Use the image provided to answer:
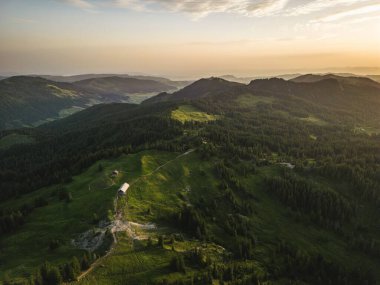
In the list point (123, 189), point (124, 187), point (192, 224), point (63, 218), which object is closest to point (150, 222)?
point (192, 224)

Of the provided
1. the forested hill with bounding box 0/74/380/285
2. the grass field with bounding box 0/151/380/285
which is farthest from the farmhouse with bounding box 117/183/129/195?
the grass field with bounding box 0/151/380/285

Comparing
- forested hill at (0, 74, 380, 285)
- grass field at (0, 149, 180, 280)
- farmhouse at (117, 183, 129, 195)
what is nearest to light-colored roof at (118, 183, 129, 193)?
farmhouse at (117, 183, 129, 195)

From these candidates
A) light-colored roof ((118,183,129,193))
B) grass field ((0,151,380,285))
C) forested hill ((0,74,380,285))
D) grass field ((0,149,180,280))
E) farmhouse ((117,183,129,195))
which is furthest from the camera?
light-colored roof ((118,183,129,193))

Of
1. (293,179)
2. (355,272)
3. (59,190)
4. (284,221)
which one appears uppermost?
(59,190)

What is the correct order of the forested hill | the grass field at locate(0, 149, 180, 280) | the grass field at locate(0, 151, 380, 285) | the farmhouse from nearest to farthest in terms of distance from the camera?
the grass field at locate(0, 151, 380, 285)
the forested hill
the grass field at locate(0, 149, 180, 280)
the farmhouse

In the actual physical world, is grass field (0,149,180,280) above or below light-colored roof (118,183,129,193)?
below

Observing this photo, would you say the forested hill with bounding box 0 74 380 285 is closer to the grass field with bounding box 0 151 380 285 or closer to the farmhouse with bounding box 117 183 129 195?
the grass field with bounding box 0 151 380 285

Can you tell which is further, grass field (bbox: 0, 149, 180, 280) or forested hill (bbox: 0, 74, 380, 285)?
grass field (bbox: 0, 149, 180, 280)

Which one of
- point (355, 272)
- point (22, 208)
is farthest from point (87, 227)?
point (355, 272)

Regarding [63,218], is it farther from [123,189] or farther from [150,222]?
[150,222]

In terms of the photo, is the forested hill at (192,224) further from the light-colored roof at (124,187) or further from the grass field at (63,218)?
the light-colored roof at (124,187)

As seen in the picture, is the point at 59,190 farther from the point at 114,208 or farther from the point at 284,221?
the point at 284,221
